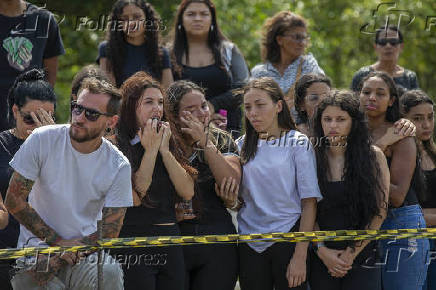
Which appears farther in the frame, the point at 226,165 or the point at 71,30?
the point at 71,30

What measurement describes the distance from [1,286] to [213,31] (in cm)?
313

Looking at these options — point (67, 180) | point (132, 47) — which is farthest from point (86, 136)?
point (132, 47)

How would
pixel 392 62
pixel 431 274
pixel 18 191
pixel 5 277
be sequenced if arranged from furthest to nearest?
pixel 392 62 < pixel 431 274 < pixel 5 277 < pixel 18 191

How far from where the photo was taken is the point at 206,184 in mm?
5180

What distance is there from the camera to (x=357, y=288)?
4961 millimetres

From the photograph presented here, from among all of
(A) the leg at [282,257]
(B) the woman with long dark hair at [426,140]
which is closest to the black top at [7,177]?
(A) the leg at [282,257]

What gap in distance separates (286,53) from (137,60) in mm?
1340

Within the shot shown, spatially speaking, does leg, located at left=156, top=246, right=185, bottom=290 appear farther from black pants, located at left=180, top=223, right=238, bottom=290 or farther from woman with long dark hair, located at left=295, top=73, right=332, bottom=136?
woman with long dark hair, located at left=295, top=73, right=332, bottom=136

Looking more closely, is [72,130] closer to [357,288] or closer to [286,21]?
[357,288]

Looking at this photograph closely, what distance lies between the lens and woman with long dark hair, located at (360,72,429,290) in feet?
17.5

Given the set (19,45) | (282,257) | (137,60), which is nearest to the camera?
(282,257)

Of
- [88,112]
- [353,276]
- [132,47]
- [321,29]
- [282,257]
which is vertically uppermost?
[321,29]

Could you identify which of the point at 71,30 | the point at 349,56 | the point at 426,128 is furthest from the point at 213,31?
the point at 349,56

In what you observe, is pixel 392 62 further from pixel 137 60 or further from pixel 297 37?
pixel 137 60
